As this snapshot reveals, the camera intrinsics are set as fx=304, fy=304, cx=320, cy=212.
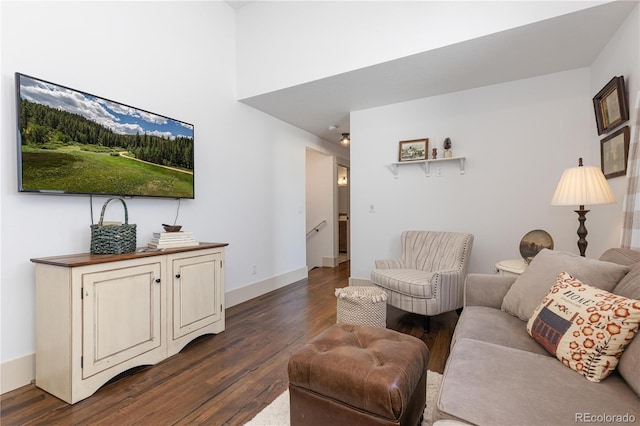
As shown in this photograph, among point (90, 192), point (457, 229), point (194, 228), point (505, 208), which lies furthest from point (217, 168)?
point (505, 208)

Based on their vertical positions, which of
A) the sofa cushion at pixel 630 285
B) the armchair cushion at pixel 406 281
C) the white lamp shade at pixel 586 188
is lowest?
the armchair cushion at pixel 406 281

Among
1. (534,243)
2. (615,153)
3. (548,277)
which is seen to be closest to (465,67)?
(615,153)

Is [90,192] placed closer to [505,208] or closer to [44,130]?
[44,130]

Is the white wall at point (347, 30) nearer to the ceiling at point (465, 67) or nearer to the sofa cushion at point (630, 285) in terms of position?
the ceiling at point (465, 67)

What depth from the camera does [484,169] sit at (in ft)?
10.9

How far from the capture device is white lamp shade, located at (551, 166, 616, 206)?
6.67ft

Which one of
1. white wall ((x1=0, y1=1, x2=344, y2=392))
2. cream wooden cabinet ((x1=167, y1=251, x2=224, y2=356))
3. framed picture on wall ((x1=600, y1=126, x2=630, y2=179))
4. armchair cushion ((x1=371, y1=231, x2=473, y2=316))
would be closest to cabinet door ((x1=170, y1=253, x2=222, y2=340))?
cream wooden cabinet ((x1=167, y1=251, x2=224, y2=356))

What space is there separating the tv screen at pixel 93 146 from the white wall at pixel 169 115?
0.13 metres

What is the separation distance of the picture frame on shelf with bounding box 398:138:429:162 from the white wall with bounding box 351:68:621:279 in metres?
0.09

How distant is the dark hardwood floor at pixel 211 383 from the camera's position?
63.1 inches

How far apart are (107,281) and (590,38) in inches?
153

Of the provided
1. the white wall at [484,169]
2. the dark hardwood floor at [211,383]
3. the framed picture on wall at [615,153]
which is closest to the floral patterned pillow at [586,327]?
the dark hardwood floor at [211,383]

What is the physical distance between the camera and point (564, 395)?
1.00m

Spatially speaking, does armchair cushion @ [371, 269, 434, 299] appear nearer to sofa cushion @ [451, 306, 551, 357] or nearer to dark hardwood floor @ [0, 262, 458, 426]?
dark hardwood floor @ [0, 262, 458, 426]
